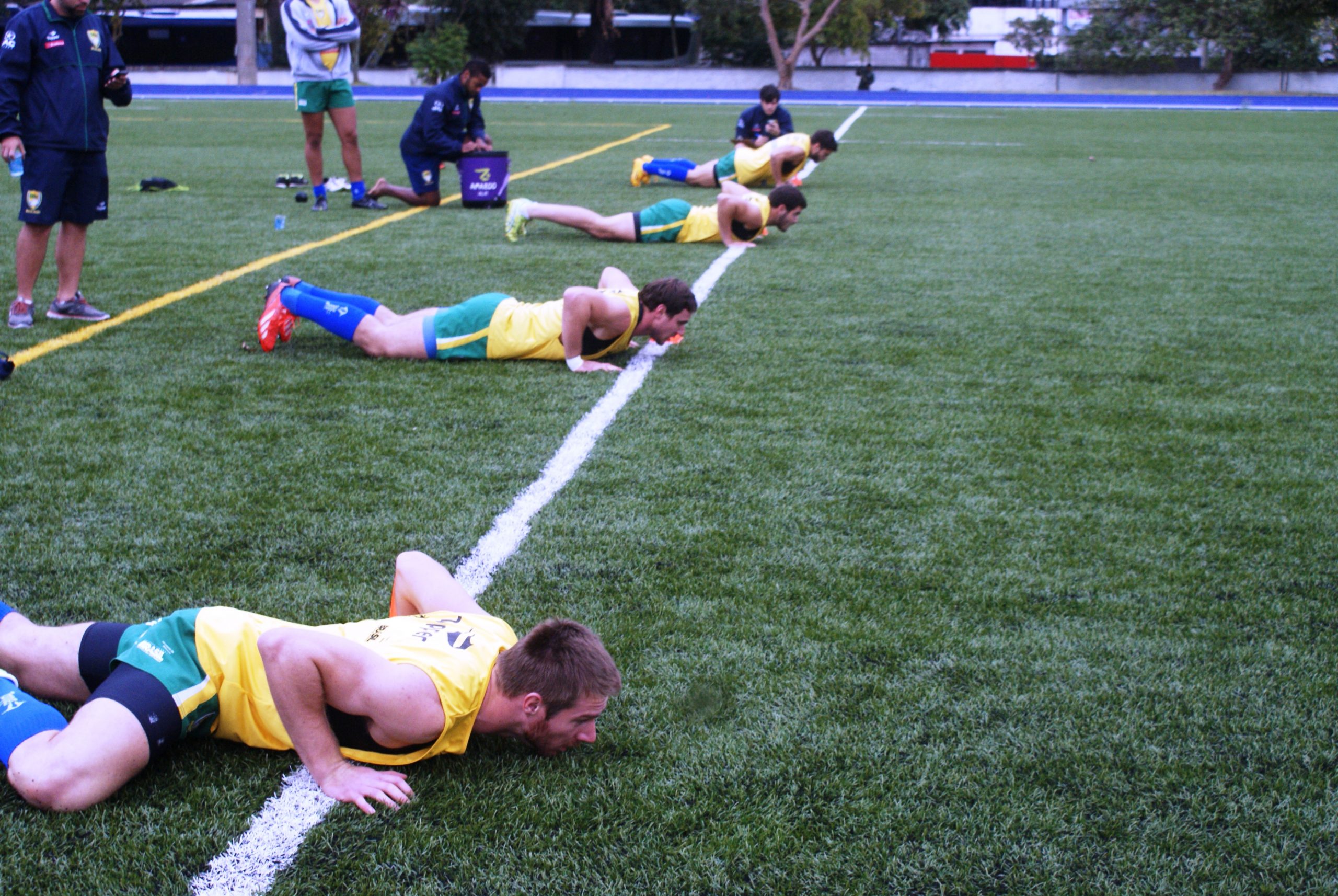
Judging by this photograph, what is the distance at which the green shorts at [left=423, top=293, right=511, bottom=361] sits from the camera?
5855 millimetres

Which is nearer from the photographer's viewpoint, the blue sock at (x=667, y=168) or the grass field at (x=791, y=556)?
the grass field at (x=791, y=556)

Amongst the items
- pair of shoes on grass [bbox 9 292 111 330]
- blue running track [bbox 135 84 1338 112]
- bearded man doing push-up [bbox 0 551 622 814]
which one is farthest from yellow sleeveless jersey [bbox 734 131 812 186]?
blue running track [bbox 135 84 1338 112]

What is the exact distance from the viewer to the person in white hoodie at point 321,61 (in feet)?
33.6

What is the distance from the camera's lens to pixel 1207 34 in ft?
166

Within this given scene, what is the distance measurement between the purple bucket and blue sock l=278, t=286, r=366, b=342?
5737 mm

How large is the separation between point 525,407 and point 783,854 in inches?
125

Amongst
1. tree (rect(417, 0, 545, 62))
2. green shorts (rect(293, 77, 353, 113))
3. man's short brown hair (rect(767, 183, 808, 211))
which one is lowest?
man's short brown hair (rect(767, 183, 808, 211))

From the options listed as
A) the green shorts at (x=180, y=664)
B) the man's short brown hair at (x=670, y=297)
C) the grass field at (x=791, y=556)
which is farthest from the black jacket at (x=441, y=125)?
the green shorts at (x=180, y=664)

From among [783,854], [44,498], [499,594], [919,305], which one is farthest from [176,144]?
[783,854]

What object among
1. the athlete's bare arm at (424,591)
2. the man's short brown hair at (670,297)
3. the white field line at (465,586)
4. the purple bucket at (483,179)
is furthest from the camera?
the purple bucket at (483,179)

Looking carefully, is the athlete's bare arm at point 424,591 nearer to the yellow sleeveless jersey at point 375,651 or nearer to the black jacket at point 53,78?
the yellow sleeveless jersey at point 375,651

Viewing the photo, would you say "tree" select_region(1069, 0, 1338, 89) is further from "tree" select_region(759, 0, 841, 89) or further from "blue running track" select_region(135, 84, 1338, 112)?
"tree" select_region(759, 0, 841, 89)

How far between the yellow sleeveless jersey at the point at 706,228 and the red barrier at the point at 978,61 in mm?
53000

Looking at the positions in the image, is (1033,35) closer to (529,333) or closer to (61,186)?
(529,333)
